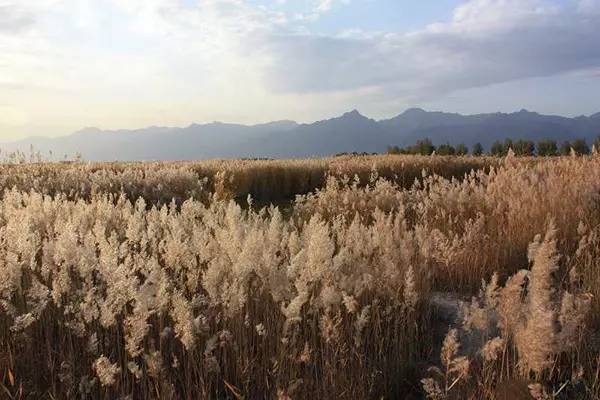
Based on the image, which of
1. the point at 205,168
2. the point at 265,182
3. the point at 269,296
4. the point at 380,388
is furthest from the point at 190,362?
the point at 205,168

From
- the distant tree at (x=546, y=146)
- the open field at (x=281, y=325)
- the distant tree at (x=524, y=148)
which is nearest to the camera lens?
the open field at (x=281, y=325)

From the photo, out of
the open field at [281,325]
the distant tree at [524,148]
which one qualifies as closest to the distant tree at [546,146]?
the distant tree at [524,148]

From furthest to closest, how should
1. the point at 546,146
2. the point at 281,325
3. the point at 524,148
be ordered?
the point at 546,146 < the point at 524,148 < the point at 281,325

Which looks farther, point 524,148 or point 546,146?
point 546,146

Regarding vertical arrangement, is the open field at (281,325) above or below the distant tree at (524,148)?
below

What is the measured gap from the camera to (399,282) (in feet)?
13.3

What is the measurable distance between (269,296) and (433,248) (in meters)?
2.23

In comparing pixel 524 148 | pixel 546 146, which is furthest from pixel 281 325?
pixel 546 146

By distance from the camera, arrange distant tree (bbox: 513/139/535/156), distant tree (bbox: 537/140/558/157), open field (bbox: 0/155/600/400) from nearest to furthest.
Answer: open field (bbox: 0/155/600/400) → distant tree (bbox: 513/139/535/156) → distant tree (bbox: 537/140/558/157)

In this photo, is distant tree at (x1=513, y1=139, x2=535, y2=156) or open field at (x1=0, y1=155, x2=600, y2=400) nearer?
open field at (x1=0, y1=155, x2=600, y2=400)

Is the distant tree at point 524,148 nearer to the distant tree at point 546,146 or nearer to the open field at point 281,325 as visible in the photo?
the distant tree at point 546,146

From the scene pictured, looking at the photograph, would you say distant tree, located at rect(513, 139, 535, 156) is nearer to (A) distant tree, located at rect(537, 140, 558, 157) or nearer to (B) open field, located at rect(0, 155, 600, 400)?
(A) distant tree, located at rect(537, 140, 558, 157)

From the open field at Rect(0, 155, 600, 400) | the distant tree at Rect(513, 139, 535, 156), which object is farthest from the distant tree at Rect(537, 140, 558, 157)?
the open field at Rect(0, 155, 600, 400)

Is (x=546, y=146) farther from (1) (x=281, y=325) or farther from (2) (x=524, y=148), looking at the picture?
(1) (x=281, y=325)
